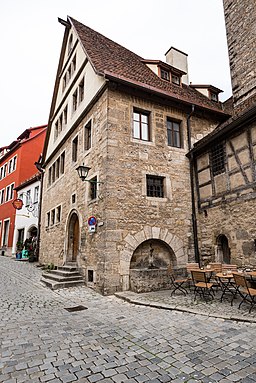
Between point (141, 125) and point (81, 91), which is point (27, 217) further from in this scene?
point (141, 125)

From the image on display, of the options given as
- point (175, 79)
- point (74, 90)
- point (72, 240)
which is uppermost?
point (175, 79)

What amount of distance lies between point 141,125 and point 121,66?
2.50 metres

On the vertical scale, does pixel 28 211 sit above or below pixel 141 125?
below

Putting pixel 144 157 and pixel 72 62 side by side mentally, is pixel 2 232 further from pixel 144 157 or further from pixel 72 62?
pixel 144 157

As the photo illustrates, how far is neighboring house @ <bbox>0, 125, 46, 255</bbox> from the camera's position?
22062 mm

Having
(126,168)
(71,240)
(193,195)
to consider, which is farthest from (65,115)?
(193,195)

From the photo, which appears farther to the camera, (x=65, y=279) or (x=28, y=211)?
(x=28, y=211)

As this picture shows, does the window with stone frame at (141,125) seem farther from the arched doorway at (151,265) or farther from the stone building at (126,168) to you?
the arched doorway at (151,265)

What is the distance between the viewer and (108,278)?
6.89 metres

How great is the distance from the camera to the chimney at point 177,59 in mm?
13812

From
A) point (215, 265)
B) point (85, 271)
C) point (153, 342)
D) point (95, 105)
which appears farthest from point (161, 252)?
point (95, 105)

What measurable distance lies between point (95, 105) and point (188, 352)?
8.13m

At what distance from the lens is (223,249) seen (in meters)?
8.05

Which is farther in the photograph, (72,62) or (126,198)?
(72,62)
